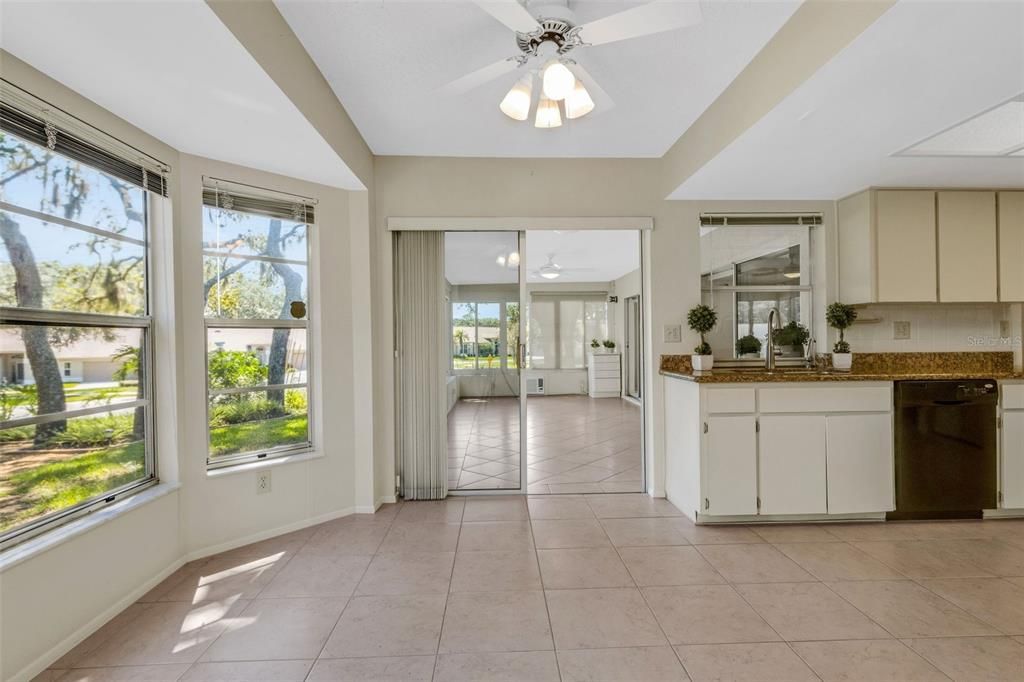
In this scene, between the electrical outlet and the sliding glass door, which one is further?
the sliding glass door

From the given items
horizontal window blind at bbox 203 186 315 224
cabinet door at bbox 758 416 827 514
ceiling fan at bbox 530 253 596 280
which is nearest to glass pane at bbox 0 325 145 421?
horizontal window blind at bbox 203 186 315 224

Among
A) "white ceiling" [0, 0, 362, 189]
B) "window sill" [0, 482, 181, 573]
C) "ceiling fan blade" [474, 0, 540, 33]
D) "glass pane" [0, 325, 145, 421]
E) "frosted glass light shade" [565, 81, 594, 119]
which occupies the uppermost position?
"ceiling fan blade" [474, 0, 540, 33]

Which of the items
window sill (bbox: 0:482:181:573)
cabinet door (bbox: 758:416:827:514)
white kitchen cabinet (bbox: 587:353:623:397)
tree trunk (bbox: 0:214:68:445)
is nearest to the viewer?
window sill (bbox: 0:482:181:573)

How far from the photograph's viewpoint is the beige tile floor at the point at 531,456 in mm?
3633

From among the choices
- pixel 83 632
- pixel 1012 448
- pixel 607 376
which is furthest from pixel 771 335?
pixel 607 376

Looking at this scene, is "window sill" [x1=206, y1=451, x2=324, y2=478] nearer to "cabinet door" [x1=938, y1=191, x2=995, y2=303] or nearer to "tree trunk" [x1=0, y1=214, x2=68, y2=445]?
"tree trunk" [x1=0, y1=214, x2=68, y2=445]

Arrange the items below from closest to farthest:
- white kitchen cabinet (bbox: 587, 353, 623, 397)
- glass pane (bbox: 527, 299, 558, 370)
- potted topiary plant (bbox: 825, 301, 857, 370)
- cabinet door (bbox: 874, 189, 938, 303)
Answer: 1. cabinet door (bbox: 874, 189, 938, 303)
2. potted topiary plant (bbox: 825, 301, 857, 370)
3. white kitchen cabinet (bbox: 587, 353, 623, 397)
4. glass pane (bbox: 527, 299, 558, 370)

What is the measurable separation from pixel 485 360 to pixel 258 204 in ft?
6.10

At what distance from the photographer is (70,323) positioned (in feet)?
6.48

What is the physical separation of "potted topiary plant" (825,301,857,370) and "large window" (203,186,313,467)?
362 centimetres

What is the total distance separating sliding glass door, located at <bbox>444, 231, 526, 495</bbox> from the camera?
3561 millimetres

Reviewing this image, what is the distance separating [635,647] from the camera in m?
1.79

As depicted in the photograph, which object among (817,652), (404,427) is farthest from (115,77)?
(817,652)

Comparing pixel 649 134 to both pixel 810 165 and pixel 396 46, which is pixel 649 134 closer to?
pixel 810 165
